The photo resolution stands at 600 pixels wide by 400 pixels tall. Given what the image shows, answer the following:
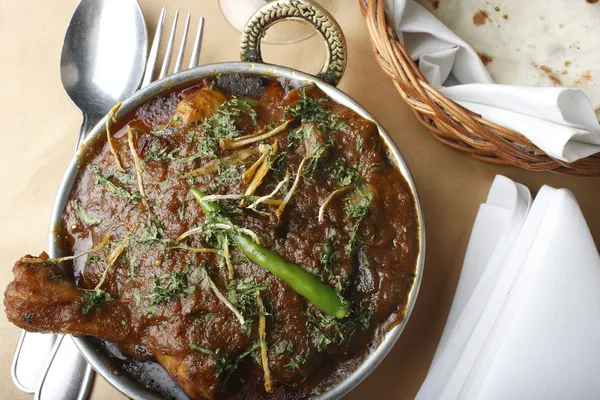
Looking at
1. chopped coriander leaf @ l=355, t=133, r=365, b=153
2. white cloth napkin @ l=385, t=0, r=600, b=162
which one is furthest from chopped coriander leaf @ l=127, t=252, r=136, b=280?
white cloth napkin @ l=385, t=0, r=600, b=162

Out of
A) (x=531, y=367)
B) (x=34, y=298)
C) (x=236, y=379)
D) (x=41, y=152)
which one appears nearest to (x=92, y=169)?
(x=34, y=298)

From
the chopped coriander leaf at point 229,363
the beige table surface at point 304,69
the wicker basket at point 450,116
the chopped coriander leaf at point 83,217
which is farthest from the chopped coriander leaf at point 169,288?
the wicker basket at point 450,116

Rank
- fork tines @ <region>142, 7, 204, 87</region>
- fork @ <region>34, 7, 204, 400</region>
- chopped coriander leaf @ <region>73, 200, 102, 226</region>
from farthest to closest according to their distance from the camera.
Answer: fork tines @ <region>142, 7, 204, 87</region>
fork @ <region>34, 7, 204, 400</region>
chopped coriander leaf @ <region>73, 200, 102, 226</region>

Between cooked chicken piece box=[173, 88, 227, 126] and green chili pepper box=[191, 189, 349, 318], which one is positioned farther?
cooked chicken piece box=[173, 88, 227, 126]

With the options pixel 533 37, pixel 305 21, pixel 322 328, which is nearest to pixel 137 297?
pixel 322 328

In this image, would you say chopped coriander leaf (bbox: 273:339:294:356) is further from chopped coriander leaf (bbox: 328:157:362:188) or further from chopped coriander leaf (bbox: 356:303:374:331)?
chopped coriander leaf (bbox: 328:157:362:188)

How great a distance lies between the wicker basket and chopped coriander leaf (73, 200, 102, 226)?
1.33 m

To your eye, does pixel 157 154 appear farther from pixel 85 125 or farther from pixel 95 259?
pixel 85 125

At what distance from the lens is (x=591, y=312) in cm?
215

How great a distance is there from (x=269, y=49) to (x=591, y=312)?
187cm

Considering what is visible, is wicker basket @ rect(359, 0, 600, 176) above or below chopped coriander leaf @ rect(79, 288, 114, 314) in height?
above

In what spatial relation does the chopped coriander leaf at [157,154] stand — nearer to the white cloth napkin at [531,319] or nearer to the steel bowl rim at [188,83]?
the steel bowl rim at [188,83]

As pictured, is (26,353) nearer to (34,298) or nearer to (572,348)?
(34,298)

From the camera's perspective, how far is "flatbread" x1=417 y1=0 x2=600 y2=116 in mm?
2666
